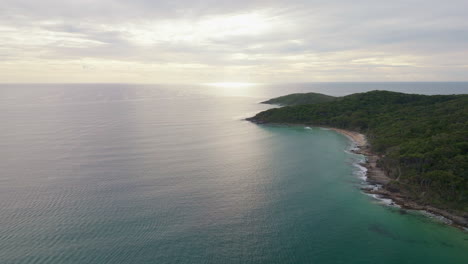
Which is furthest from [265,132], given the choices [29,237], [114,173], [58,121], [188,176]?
[58,121]

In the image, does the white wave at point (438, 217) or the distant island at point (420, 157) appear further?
the distant island at point (420, 157)

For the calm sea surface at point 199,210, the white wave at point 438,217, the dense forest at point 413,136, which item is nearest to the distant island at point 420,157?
the dense forest at point 413,136

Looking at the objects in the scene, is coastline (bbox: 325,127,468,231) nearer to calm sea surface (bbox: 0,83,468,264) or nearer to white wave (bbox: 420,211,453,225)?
white wave (bbox: 420,211,453,225)

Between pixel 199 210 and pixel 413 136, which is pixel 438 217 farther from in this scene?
pixel 199 210

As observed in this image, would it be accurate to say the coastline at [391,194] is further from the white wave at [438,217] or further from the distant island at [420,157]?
the white wave at [438,217]

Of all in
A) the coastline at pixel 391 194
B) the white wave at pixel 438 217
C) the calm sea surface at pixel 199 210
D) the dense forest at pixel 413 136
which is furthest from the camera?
the dense forest at pixel 413 136

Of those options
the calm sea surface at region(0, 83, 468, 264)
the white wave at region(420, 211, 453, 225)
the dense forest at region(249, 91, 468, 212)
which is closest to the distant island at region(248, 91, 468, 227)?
the dense forest at region(249, 91, 468, 212)

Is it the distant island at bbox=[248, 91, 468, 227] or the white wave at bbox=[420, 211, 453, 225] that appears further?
the distant island at bbox=[248, 91, 468, 227]

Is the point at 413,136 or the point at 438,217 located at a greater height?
the point at 413,136

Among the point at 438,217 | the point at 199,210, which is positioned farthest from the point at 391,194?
the point at 199,210
